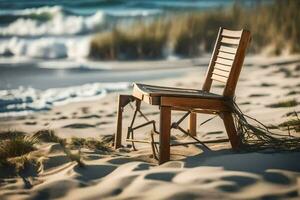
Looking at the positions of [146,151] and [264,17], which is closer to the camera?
[146,151]

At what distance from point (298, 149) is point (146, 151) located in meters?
1.14

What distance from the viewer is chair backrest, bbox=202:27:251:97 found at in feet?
13.3

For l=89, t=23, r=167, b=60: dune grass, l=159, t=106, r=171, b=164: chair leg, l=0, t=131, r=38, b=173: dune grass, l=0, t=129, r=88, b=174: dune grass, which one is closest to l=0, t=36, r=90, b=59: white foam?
l=89, t=23, r=167, b=60: dune grass

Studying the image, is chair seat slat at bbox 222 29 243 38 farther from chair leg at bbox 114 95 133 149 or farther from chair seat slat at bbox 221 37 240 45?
chair leg at bbox 114 95 133 149

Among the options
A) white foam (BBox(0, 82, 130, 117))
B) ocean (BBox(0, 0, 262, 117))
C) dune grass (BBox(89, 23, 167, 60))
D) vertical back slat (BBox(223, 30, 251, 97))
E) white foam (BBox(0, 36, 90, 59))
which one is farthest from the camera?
white foam (BBox(0, 36, 90, 59))

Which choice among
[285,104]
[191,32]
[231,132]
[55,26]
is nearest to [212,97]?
[231,132]

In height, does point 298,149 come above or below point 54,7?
below

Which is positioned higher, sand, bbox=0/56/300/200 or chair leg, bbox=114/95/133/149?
chair leg, bbox=114/95/133/149

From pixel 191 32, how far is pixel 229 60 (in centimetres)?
973

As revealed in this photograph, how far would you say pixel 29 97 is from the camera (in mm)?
8086

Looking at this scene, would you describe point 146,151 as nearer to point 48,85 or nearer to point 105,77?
point 48,85

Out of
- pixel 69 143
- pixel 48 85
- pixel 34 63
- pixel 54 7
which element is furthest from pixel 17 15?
pixel 69 143

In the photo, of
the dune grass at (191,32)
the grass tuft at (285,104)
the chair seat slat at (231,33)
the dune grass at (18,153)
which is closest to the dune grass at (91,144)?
the dune grass at (18,153)

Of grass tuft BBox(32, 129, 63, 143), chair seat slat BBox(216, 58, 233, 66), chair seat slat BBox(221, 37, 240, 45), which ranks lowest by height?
grass tuft BBox(32, 129, 63, 143)
